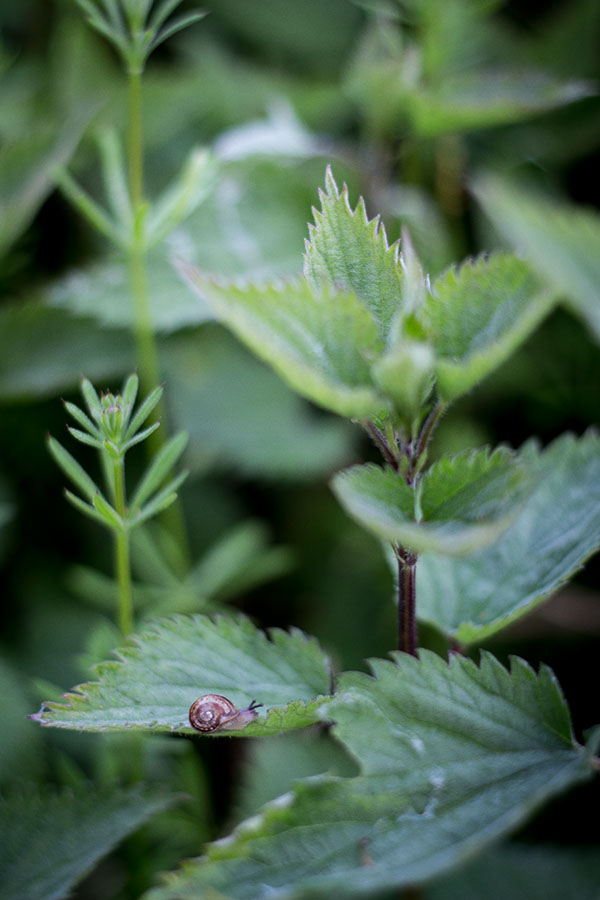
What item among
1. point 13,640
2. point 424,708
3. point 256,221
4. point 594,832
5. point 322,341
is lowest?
point 594,832

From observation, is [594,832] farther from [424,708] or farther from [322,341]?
[322,341]

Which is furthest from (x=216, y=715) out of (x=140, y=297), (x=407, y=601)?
(x=140, y=297)

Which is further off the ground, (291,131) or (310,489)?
(291,131)

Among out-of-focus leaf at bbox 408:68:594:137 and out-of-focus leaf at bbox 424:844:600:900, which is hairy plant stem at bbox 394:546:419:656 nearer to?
out-of-focus leaf at bbox 424:844:600:900

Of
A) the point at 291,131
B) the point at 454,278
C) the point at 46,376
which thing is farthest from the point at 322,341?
the point at 291,131

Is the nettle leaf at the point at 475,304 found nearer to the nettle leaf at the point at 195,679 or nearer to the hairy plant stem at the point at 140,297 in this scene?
the nettle leaf at the point at 195,679

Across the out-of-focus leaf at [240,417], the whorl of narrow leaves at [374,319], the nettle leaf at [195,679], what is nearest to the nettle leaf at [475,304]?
the whorl of narrow leaves at [374,319]
